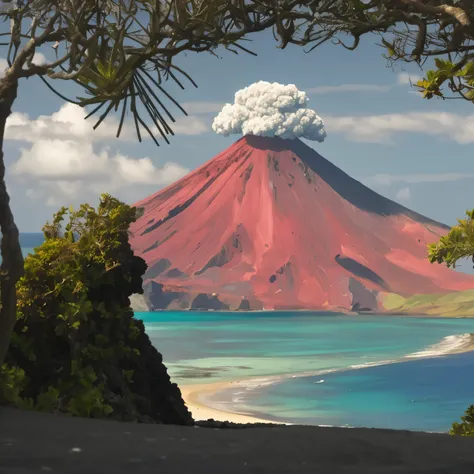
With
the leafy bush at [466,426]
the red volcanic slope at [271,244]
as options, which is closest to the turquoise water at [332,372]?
the leafy bush at [466,426]

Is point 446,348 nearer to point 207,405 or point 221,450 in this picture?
point 207,405

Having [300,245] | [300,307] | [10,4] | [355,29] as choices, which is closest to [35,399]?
[10,4]

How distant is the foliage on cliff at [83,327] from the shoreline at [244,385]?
765cm

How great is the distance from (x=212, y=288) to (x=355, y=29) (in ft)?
495

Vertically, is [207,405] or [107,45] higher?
[107,45]

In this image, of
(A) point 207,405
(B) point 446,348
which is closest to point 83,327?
(A) point 207,405

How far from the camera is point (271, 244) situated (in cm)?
17075

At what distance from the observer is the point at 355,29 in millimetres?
5758

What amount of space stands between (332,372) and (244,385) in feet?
32.6

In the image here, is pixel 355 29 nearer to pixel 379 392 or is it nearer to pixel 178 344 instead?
pixel 379 392

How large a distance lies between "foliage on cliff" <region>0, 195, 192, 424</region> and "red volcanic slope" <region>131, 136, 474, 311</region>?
14065 cm

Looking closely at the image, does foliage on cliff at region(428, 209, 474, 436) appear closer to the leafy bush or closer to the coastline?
the leafy bush

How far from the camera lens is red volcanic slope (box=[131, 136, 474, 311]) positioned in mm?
154500

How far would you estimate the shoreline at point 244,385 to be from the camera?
2971 cm
